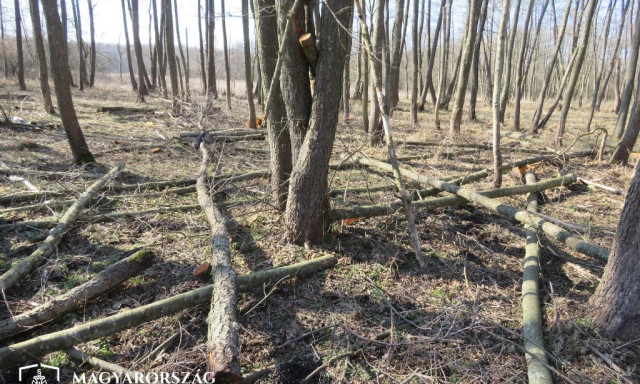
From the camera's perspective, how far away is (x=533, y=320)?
2904 mm

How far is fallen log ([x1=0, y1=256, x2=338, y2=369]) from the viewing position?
2.44 meters

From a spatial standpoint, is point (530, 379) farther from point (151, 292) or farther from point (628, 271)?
point (151, 292)

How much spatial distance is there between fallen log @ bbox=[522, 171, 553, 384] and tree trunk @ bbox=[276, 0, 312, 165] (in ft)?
8.63

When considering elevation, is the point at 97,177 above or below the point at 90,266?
above

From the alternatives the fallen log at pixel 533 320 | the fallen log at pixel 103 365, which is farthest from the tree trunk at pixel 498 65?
the fallen log at pixel 103 365

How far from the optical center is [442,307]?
10.7 feet

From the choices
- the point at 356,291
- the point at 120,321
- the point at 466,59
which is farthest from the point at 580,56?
the point at 120,321

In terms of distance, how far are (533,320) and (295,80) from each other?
314 cm

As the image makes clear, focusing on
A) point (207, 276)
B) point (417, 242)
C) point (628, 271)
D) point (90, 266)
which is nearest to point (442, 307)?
point (417, 242)

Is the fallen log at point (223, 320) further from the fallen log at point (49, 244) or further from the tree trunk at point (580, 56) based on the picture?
the tree trunk at point (580, 56)

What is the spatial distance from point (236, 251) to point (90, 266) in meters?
1.45

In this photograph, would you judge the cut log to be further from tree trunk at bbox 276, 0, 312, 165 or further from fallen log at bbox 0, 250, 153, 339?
fallen log at bbox 0, 250, 153, 339

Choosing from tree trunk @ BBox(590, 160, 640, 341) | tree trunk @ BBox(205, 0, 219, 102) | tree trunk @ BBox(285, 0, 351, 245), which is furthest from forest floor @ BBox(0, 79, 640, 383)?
A: tree trunk @ BBox(205, 0, 219, 102)

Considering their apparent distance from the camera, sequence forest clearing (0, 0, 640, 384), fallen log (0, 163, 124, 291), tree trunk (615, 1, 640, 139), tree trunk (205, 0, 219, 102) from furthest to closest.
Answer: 1. tree trunk (205, 0, 219, 102)
2. tree trunk (615, 1, 640, 139)
3. fallen log (0, 163, 124, 291)
4. forest clearing (0, 0, 640, 384)
